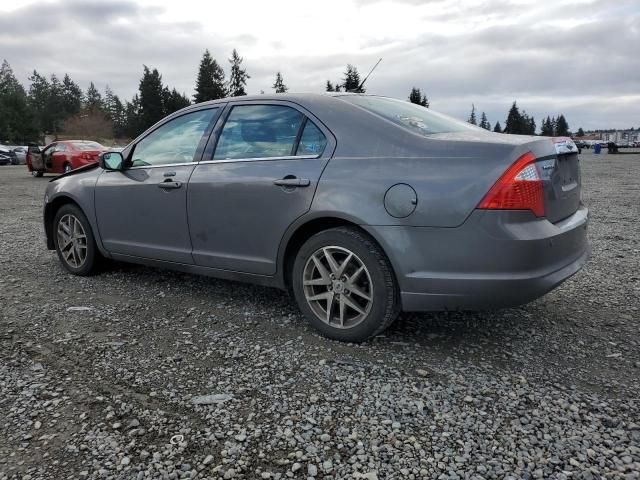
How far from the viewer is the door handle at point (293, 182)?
3299mm

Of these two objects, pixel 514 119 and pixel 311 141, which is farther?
pixel 514 119

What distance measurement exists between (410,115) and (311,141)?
0.71 metres

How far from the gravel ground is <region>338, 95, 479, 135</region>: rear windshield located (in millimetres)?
1328

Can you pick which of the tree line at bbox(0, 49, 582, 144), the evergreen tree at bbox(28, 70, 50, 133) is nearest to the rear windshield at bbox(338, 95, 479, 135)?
the tree line at bbox(0, 49, 582, 144)

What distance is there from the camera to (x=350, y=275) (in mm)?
3219

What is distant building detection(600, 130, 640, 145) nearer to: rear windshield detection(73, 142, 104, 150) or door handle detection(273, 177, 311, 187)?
rear windshield detection(73, 142, 104, 150)

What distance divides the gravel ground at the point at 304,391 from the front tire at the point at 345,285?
15 centimetres

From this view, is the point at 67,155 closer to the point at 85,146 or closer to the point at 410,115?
the point at 85,146

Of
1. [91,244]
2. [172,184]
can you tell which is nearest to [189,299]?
[172,184]

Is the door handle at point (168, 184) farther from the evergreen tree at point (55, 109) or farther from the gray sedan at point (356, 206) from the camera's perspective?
the evergreen tree at point (55, 109)

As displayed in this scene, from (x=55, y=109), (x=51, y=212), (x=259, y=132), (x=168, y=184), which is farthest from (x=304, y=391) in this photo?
(x=55, y=109)

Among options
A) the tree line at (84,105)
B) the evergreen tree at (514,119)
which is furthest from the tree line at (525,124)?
the tree line at (84,105)

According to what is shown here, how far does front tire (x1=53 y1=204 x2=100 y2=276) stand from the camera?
4.88m

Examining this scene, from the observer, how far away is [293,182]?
334cm
